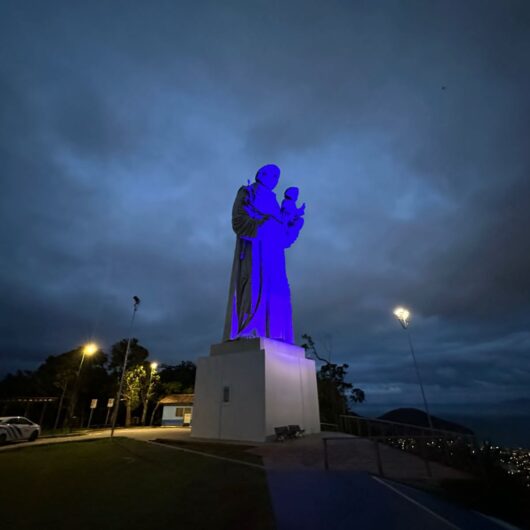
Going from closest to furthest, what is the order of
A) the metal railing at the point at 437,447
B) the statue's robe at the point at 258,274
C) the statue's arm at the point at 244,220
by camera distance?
the metal railing at the point at 437,447 → the statue's robe at the point at 258,274 → the statue's arm at the point at 244,220

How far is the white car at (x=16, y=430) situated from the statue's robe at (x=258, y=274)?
10.1m

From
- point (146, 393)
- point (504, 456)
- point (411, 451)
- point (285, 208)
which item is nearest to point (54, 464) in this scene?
point (411, 451)

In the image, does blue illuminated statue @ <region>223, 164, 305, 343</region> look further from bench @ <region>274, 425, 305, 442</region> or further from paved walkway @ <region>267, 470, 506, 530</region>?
paved walkway @ <region>267, 470, 506, 530</region>

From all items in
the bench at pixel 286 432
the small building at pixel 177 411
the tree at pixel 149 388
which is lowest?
the bench at pixel 286 432

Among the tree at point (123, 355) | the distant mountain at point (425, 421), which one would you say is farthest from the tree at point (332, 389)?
the tree at point (123, 355)

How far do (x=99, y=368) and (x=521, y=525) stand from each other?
38039 mm

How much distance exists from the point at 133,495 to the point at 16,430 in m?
12.9

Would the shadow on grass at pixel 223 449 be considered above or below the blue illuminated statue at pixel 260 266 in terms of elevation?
below

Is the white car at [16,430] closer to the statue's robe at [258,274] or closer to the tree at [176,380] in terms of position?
the statue's robe at [258,274]

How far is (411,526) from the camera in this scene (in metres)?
3.79

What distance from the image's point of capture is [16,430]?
13391 mm

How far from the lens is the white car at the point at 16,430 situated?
1280 centimetres

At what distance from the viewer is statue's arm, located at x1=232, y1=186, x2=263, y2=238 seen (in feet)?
45.8

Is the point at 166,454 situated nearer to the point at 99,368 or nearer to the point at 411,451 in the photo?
the point at 411,451
